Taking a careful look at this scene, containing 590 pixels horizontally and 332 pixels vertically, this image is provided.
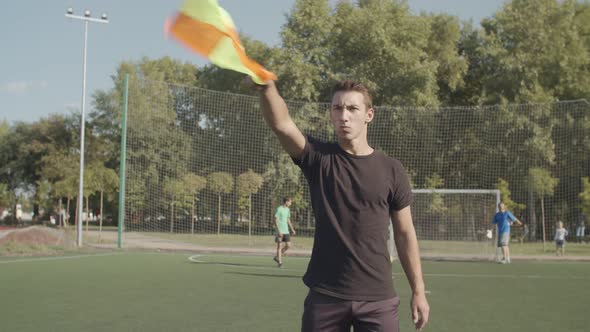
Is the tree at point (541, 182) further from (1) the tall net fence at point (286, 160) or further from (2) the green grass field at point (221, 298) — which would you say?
(2) the green grass field at point (221, 298)

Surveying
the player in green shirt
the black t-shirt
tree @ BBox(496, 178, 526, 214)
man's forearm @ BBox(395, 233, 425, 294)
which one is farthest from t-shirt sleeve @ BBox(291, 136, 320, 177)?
tree @ BBox(496, 178, 526, 214)

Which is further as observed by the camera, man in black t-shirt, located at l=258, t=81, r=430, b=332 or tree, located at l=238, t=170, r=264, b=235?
tree, located at l=238, t=170, r=264, b=235

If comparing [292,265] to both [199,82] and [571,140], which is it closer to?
[571,140]

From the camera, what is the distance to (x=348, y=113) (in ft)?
10.00

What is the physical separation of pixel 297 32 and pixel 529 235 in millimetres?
16630

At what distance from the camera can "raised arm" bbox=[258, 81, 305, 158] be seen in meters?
2.65

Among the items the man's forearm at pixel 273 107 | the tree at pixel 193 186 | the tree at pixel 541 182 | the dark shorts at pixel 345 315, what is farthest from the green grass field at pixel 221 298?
the tree at pixel 541 182

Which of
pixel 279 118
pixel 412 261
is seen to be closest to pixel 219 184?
pixel 412 261

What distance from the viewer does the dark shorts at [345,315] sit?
300 centimetres

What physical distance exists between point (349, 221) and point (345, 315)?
1.45 feet

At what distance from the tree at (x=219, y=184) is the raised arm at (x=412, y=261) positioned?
80.9 ft

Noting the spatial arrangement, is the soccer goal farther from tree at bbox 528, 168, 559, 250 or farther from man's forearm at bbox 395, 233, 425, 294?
man's forearm at bbox 395, 233, 425, 294

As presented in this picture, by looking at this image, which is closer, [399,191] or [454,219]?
[399,191]

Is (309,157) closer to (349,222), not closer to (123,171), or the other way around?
(349,222)
